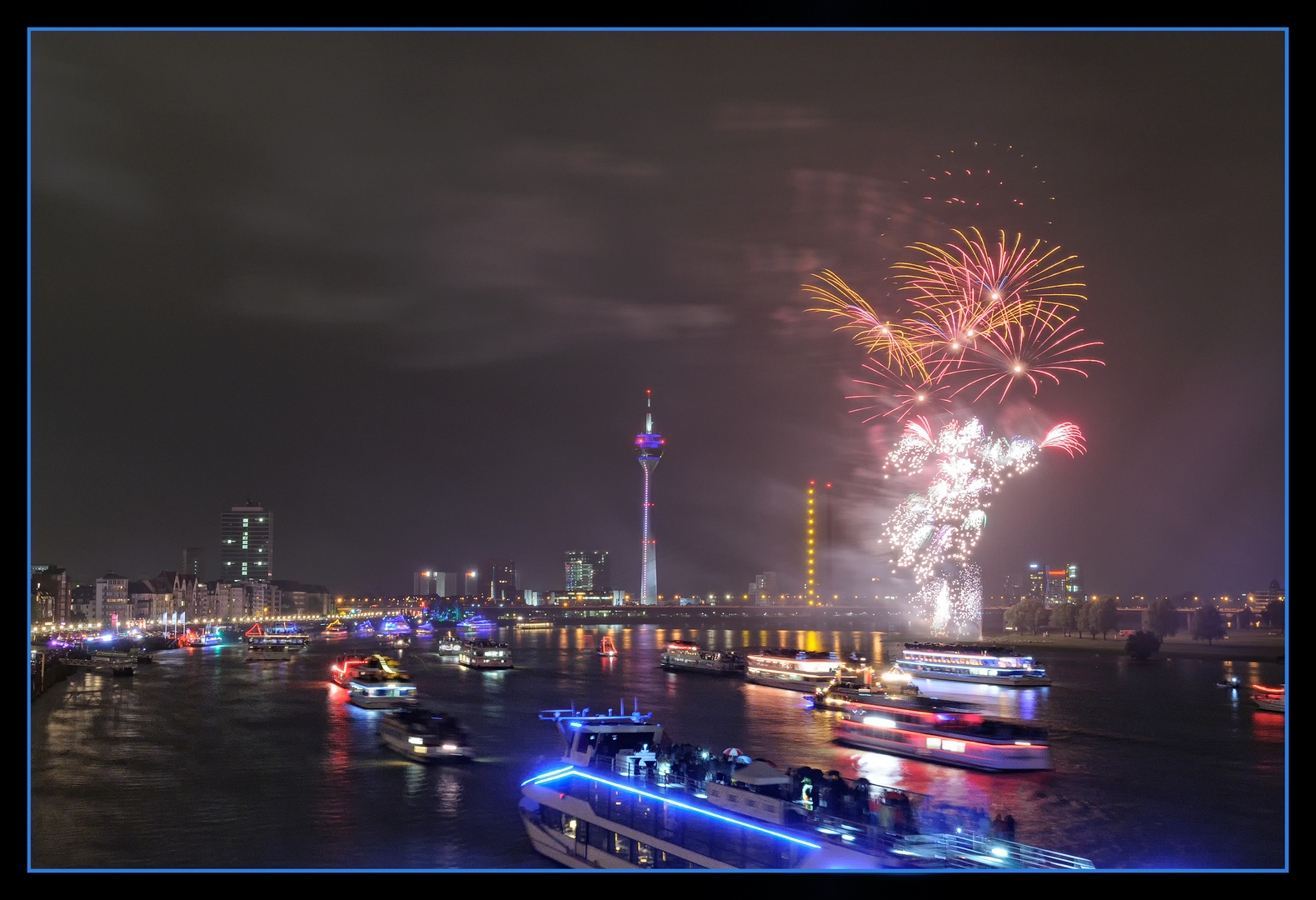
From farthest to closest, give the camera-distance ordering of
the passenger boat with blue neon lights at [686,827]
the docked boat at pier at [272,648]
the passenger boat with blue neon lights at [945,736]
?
the docked boat at pier at [272,648], the passenger boat with blue neon lights at [945,736], the passenger boat with blue neon lights at [686,827]

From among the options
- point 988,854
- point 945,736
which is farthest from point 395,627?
point 988,854

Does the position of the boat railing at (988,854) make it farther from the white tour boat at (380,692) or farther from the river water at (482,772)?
the white tour boat at (380,692)

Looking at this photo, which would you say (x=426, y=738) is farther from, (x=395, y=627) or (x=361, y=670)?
(x=395, y=627)

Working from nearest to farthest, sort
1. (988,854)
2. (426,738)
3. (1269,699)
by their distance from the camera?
(988,854) → (426,738) → (1269,699)

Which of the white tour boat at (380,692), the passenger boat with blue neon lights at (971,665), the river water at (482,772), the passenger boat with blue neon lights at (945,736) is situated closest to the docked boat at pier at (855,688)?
the river water at (482,772)

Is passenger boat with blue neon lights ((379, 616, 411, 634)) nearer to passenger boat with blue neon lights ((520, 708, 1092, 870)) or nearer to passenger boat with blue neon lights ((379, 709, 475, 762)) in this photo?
passenger boat with blue neon lights ((379, 709, 475, 762))

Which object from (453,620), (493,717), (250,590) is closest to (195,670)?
(493,717)
